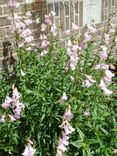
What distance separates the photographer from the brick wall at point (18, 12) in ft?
14.7

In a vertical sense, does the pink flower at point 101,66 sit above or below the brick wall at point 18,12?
below

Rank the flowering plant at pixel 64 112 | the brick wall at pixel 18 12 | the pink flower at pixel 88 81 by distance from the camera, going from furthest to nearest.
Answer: the brick wall at pixel 18 12 → the flowering plant at pixel 64 112 → the pink flower at pixel 88 81

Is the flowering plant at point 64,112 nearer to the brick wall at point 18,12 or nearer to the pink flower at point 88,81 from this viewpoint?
the pink flower at point 88,81

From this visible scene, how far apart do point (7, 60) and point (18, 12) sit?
59 centimetres

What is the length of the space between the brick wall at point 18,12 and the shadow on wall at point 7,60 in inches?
1.9

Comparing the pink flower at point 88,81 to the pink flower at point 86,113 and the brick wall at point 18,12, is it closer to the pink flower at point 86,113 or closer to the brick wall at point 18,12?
the pink flower at point 86,113

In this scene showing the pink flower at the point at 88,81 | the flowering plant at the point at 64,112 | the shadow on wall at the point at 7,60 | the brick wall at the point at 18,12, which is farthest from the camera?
the shadow on wall at the point at 7,60

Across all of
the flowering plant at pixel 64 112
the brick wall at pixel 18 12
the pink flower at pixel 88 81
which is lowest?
the flowering plant at pixel 64 112

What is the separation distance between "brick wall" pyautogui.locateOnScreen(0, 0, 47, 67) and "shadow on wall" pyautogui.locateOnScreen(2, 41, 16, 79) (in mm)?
49

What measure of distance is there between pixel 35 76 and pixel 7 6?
3.13ft

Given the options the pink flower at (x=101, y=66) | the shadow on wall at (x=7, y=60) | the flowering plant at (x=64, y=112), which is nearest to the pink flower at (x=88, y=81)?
the flowering plant at (x=64, y=112)

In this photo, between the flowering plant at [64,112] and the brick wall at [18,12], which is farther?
the brick wall at [18,12]

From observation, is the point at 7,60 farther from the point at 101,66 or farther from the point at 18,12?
the point at 101,66

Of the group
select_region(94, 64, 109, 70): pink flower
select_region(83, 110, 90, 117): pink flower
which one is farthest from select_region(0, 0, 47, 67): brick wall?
select_region(83, 110, 90, 117): pink flower
